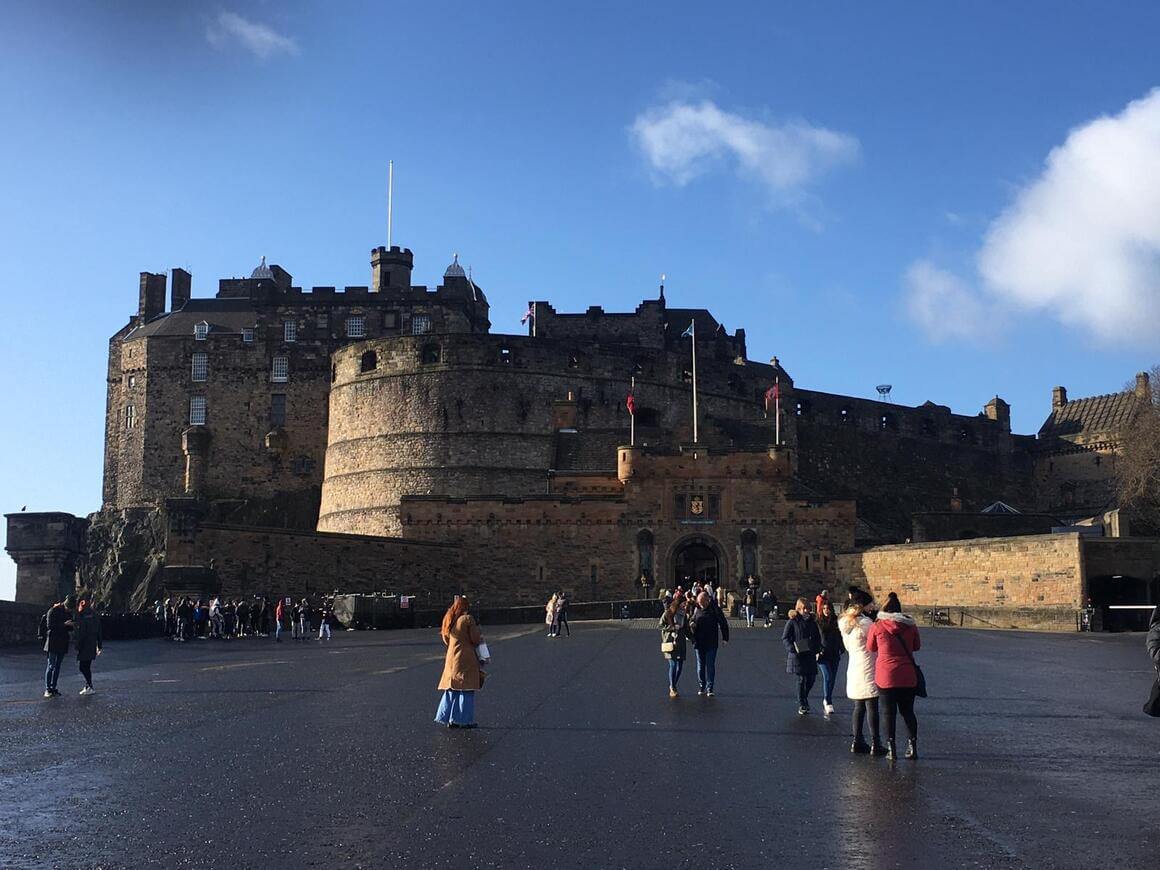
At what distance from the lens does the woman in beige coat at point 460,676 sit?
11.3 m

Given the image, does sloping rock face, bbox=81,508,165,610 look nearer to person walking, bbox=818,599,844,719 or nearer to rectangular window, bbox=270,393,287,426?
rectangular window, bbox=270,393,287,426

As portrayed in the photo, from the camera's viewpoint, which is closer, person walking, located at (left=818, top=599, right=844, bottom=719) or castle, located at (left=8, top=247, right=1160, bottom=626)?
person walking, located at (left=818, top=599, right=844, bottom=719)

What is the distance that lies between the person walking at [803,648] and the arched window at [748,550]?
29576mm

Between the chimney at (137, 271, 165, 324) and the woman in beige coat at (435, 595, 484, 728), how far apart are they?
5561 cm

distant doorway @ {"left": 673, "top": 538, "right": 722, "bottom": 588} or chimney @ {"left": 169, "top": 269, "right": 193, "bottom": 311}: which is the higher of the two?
chimney @ {"left": 169, "top": 269, "right": 193, "bottom": 311}

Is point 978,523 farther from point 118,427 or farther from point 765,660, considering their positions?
point 118,427

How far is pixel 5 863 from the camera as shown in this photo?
6.09m

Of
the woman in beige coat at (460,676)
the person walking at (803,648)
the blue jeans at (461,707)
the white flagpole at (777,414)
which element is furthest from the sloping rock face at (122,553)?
the person walking at (803,648)

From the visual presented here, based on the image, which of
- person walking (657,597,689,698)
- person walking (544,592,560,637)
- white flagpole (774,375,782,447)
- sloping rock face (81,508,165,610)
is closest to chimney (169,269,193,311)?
sloping rock face (81,508,165,610)

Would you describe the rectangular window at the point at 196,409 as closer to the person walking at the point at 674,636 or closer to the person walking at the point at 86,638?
the person walking at the point at 86,638

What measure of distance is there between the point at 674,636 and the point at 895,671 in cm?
539

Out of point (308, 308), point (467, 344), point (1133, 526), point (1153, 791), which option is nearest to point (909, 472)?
point (1133, 526)

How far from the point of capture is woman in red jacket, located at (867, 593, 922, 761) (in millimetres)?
9430

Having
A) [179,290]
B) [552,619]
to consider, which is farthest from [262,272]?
[552,619]
